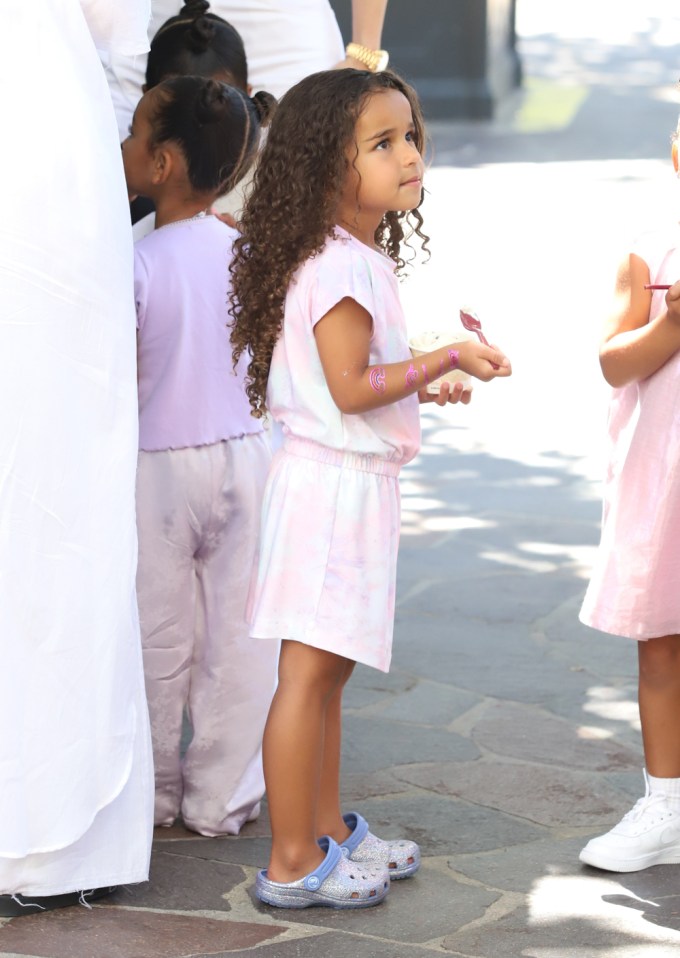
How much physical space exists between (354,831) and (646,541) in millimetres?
877

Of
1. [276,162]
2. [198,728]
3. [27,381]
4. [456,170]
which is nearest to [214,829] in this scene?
[198,728]

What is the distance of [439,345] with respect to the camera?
3082mm

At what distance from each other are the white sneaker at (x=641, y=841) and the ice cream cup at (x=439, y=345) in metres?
1.05

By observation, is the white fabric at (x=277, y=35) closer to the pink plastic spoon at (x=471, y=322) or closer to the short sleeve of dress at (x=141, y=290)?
the short sleeve of dress at (x=141, y=290)

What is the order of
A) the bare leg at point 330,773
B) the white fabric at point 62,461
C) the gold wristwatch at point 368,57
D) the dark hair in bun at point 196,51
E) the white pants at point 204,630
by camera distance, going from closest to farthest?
the white fabric at point 62,461
the bare leg at point 330,773
the white pants at point 204,630
the dark hair in bun at point 196,51
the gold wristwatch at point 368,57

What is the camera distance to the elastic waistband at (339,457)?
3.12 m

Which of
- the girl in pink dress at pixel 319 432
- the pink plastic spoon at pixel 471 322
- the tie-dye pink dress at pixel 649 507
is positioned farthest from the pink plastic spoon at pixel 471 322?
the tie-dye pink dress at pixel 649 507

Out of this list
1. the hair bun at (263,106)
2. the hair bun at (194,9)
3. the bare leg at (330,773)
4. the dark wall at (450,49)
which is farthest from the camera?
the dark wall at (450,49)

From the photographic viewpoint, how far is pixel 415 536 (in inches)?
247

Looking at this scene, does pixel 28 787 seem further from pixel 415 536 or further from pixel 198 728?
pixel 415 536

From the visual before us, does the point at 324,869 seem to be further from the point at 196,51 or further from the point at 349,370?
the point at 196,51

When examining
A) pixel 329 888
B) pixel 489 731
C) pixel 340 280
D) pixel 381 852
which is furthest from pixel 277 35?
pixel 329 888

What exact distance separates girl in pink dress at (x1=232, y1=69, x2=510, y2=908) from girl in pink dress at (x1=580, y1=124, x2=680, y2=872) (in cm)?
49

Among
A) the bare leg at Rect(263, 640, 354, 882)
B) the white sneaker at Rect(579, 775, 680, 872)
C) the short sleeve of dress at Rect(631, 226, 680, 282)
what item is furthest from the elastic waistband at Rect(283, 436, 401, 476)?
the white sneaker at Rect(579, 775, 680, 872)
